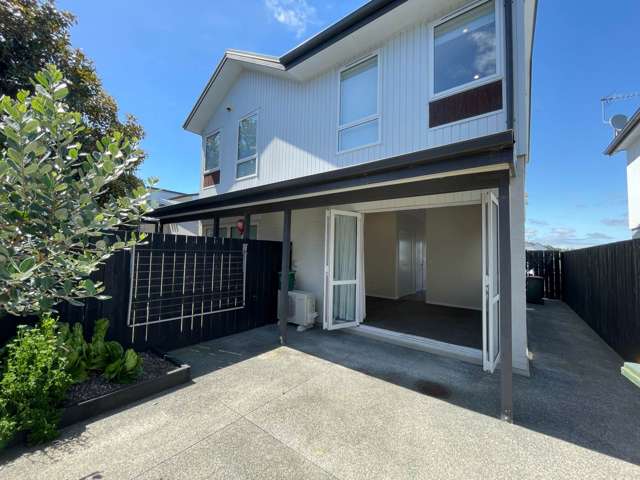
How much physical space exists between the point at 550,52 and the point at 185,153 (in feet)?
49.1

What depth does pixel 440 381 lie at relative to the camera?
12.7 ft

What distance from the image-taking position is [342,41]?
18.9ft

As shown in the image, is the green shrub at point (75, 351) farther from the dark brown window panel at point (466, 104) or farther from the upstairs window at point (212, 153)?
the upstairs window at point (212, 153)

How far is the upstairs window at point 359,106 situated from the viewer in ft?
18.6

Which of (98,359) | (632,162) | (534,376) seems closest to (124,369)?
(98,359)

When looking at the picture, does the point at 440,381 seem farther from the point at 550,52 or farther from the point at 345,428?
the point at 550,52

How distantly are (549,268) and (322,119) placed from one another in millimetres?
10763

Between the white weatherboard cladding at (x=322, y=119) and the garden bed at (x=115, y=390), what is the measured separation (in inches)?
187

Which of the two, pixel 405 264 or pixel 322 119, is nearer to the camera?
pixel 322 119

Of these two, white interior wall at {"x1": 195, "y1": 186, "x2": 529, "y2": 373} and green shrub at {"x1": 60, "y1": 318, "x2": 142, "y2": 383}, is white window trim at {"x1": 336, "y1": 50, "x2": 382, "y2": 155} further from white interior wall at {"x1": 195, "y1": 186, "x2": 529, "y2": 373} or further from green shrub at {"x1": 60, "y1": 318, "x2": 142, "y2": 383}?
green shrub at {"x1": 60, "y1": 318, "x2": 142, "y2": 383}

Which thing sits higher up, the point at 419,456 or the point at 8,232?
the point at 8,232

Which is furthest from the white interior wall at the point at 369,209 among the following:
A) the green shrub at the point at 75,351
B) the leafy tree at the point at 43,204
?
the leafy tree at the point at 43,204

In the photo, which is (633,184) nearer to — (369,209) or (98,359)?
(369,209)

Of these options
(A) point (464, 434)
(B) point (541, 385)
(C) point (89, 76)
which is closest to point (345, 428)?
(A) point (464, 434)
